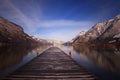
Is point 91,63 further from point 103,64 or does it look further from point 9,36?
point 9,36

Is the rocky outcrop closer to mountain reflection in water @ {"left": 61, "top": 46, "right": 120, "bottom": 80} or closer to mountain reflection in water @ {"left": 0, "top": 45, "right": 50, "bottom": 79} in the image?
mountain reflection in water @ {"left": 0, "top": 45, "right": 50, "bottom": 79}

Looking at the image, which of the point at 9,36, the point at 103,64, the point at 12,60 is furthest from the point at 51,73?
the point at 9,36

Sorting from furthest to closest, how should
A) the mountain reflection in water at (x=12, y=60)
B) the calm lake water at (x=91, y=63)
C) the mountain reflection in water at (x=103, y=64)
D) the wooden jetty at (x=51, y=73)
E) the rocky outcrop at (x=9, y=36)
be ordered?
the rocky outcrop at (x=9, y=36), the mountain reflection in water at (x=12, y=60), the calm lake water at (x=91, y=63), the mountain reflection in water at (x=103, y=64), the wooden jetty at (x=51, y=73)

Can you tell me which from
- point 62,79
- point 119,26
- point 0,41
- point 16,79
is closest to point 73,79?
point 62,79

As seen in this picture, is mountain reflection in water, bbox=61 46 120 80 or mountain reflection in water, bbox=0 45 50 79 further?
mountain reflection in water, bbox=0 45 50 79

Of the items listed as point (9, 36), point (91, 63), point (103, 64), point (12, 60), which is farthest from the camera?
point (9, 36)

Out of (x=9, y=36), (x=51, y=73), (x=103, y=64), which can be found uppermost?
(x=9, y=36)

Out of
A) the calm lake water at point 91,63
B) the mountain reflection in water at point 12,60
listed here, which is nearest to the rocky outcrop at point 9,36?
the mountain reflection in water at point 12,60

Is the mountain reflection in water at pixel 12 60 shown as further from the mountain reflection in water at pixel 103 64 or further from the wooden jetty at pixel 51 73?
the mountain reflection in water at pixel 103 64

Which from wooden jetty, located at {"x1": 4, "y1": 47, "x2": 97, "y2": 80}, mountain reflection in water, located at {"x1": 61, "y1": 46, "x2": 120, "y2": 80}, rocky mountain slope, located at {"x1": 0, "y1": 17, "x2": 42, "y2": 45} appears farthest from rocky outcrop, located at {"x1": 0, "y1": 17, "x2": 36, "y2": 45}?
wooden jetty, located at {"x1": 4, "y1": 47, "x2": 97, "y2": 80}

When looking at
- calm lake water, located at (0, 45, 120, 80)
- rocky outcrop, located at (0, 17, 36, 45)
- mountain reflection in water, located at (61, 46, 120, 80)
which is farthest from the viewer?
rocky outcrop, located at (0, 17, 36, 45)

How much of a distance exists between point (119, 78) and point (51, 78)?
30.9 ft

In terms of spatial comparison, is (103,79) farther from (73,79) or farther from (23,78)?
(23,78)

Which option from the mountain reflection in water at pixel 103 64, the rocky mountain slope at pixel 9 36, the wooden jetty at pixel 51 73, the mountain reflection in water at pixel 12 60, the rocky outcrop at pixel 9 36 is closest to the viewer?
the wooden jetty at pixel 51 73
